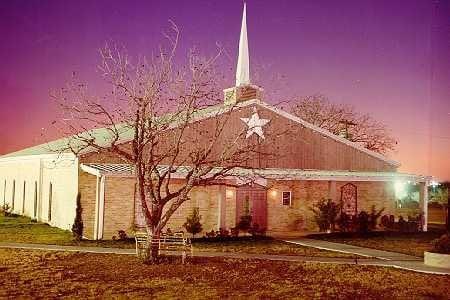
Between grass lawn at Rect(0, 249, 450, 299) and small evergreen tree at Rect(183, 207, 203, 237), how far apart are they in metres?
5.74

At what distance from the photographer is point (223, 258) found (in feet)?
59.1

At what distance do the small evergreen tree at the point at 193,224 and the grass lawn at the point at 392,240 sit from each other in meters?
5.45

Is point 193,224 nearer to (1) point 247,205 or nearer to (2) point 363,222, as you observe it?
(1) point 247,205

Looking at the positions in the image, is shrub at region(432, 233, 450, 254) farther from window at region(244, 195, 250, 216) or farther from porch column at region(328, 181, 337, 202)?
window at region(244, 195, 250, 216)

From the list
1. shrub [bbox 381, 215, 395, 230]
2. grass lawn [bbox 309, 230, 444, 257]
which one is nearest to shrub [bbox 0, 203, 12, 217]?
grass lawn [bbox 309, 230, 444, 257]

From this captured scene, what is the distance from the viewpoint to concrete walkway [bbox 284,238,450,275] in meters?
17.0

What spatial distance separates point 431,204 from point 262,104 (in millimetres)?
42881

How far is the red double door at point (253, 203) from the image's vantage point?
1040 inches

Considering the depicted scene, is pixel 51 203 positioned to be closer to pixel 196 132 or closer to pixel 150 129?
pixel 196 132

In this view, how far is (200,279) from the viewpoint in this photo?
47.5 ft

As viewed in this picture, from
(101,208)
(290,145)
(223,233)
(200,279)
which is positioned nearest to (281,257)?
(200,279)

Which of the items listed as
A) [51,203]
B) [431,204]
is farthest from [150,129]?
[431,204]

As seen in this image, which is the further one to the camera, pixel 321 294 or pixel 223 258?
pixel 223 258

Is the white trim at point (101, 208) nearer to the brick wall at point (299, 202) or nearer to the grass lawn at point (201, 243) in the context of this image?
the grass lawn at point (201, 243)
